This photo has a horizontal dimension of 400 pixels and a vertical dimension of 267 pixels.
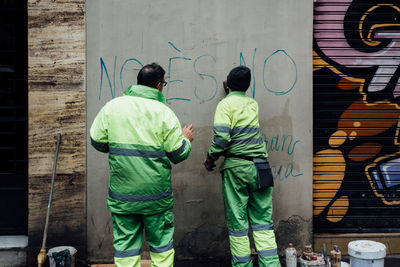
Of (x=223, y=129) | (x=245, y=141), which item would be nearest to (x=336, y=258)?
(x=245, y=141)

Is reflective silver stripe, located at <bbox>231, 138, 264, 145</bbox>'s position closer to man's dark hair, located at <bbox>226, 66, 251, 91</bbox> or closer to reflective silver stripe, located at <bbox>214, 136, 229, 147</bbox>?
reflective silver stripe, located at <bbox>214, 136, 229, 147</bbox>

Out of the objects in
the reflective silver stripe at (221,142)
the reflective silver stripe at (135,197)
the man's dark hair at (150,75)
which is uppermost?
the man's dark hair at (150,75)

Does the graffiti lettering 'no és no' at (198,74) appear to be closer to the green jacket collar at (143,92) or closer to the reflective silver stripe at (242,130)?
the reflective silver stripe at (242,130)

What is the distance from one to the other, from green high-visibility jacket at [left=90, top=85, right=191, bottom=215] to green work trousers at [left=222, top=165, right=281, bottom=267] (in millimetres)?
855

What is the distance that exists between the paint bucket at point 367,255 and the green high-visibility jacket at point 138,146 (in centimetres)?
213

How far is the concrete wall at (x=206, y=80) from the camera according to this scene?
14.3 feet

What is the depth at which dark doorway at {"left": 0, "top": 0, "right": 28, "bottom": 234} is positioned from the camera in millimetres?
4559

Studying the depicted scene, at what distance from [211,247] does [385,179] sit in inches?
93.2

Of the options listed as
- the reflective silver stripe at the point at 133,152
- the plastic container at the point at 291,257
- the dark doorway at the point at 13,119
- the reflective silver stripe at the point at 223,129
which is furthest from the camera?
the dark doorway at the point at 13,119

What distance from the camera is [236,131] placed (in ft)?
12.2

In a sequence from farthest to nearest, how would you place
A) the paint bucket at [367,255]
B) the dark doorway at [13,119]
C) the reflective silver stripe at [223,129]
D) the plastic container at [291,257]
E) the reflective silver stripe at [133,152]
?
the dark doorway at [13,119]
the plastic container at [291,257]
the paint bucket at [367,255]
the reflective silver stripe at [223,129]
the reflective silver stripe at [133,152]

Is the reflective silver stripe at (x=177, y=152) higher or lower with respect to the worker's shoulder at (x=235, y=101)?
lower

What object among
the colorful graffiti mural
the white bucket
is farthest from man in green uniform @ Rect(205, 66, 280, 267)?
the white bucket

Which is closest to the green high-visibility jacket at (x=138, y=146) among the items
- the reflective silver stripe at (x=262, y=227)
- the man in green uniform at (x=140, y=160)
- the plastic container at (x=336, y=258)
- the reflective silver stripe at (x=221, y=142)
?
the man in green uniform at (x=140, y=160)
